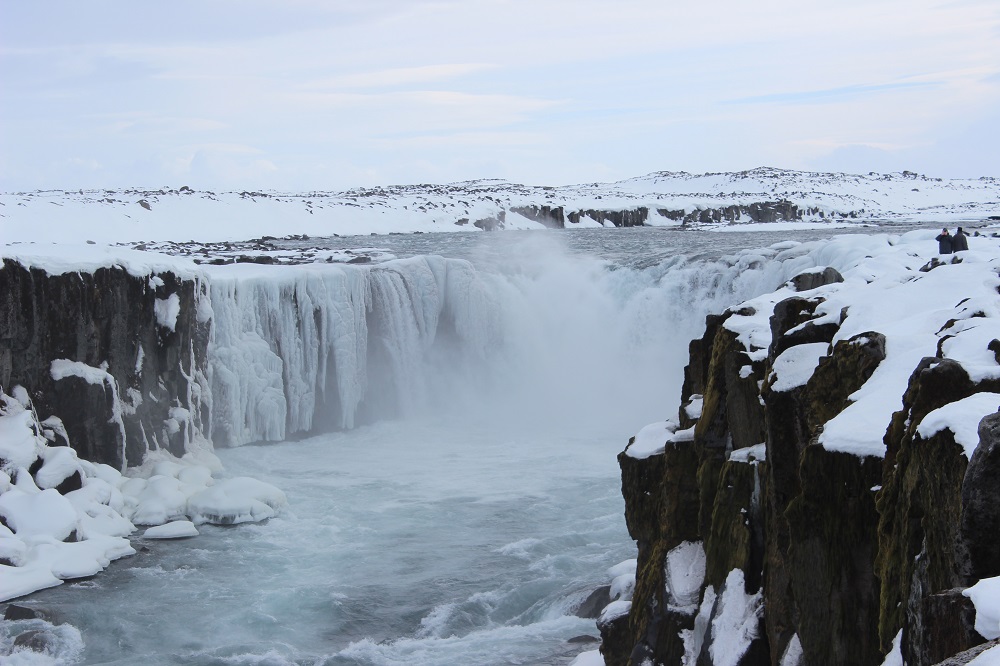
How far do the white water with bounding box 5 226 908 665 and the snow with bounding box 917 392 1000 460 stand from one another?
7511 mm

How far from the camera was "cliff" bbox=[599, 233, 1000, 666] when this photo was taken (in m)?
4.73

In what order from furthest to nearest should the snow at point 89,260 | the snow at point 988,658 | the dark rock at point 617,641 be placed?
the snow at point 89,260
the dark rock at point 617,641
the snow at point 988,658

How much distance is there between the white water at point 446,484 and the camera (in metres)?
12.7

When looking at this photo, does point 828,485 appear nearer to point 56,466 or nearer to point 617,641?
point 617,641

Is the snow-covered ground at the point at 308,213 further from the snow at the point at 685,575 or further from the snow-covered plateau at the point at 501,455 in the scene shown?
the snow at the point at 685,575

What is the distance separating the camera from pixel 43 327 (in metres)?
18.2

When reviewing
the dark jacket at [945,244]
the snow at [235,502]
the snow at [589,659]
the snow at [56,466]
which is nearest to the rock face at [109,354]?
the snow at [56,466]

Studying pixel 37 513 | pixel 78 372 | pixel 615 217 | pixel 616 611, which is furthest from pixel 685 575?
pixel 615 217

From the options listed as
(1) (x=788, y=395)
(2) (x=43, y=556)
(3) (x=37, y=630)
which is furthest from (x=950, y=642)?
(2) (x=43, y=556)

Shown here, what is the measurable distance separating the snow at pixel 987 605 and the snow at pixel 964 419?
31.7 inches

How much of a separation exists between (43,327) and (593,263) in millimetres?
17750

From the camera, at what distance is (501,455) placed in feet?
73.0

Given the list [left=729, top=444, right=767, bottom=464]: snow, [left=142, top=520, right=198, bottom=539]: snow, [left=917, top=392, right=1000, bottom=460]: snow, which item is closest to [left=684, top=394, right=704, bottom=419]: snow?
[left=729, top=444, right=767, bottom=464]: snow

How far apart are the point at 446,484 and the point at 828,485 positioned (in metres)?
14.1
